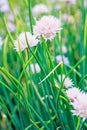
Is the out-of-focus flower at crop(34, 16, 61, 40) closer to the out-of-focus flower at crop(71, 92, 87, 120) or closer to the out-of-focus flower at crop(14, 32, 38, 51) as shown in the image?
the out-of-focus flower at crop(14, 32, 38, 51)

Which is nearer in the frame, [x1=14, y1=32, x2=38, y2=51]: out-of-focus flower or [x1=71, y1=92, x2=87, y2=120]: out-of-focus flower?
[x1=71, y1=92, x2=87, y2=120]: out-of-focus flower

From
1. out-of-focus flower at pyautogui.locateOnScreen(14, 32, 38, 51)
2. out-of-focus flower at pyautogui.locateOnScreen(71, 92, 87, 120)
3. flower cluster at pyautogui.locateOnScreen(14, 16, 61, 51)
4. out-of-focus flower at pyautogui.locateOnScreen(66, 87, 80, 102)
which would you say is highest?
flower cluster at pyautogui.locateOnScreen(14, 16, 61, 51)

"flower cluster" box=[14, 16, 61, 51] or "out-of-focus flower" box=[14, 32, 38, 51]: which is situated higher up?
"flower cluster" box=[14, 16, 61, 51]

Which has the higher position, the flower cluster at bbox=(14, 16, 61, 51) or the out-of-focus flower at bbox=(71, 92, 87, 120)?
Answer: the flower cluster at bbox=(14, 16, 61, 51)

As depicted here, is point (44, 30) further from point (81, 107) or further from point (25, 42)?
point (81, 107)

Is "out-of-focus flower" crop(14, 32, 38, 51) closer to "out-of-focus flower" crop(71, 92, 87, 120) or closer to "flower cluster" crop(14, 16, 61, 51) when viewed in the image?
"flower cluster" crop(14, 16, 61, 51)

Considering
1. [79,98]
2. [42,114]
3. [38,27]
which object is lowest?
[42,114]

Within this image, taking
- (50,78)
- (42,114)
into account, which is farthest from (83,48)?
(50,78)

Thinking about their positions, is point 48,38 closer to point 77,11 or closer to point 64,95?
point 64,95

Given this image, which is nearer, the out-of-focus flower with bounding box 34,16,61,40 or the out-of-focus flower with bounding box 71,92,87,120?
the out-of-focus flower with bounding box 71,92,87,120

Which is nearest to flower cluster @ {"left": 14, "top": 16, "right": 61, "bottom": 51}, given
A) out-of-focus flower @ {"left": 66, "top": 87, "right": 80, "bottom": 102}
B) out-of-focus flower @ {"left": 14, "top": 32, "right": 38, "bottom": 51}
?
out-of-focus flower @ {"left": 14, "top": 32, "right": 38, "bottom": 51}

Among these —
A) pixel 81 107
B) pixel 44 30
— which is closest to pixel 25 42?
pixel 44 30
